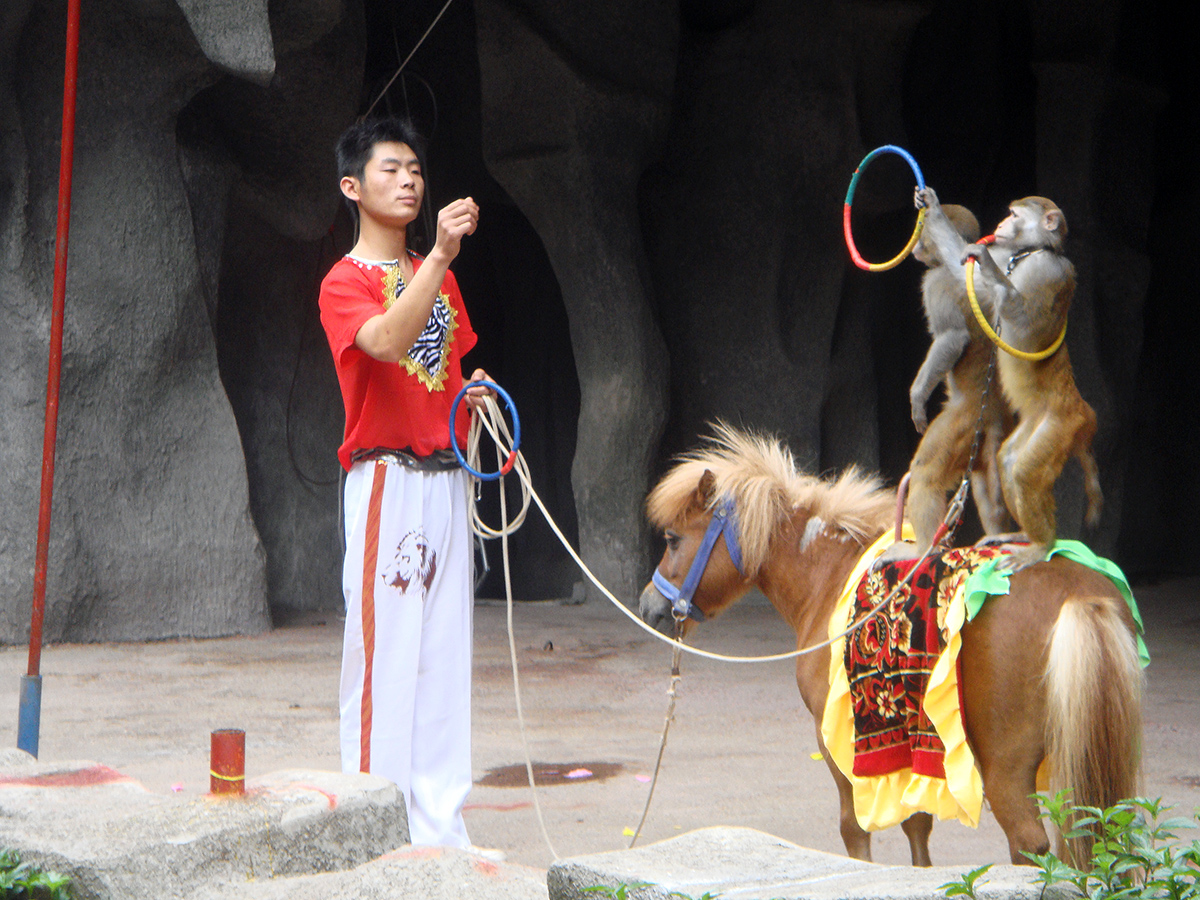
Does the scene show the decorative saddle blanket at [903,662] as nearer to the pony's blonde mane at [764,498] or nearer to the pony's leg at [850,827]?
the pony's leg at [850,827]

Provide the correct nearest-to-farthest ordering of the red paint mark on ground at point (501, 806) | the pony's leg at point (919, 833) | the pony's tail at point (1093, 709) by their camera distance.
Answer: the pony's tail at point (1093, 709), the pony's leg at point (919, 833), the red paint mark on ground at point (501, 806)

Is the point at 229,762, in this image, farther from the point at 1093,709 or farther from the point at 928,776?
the point at 1093,709

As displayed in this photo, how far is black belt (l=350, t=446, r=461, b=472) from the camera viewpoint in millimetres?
3268

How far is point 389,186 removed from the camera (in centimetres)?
332

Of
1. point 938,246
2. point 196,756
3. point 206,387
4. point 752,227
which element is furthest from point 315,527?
point 938,246

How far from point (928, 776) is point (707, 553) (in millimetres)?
909

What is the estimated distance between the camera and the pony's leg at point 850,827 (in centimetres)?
338

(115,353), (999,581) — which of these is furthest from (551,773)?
(115,353)

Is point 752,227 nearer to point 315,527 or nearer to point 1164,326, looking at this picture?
point 315,527

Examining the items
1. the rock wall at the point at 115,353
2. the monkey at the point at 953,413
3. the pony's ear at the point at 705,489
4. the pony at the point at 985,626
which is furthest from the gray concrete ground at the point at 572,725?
the monkey at the point at 953,413

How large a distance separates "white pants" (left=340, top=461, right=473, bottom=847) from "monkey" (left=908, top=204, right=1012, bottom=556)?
1.20 metres

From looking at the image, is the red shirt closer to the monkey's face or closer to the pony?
the pony

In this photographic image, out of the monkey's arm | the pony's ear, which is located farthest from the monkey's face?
the pony's ear

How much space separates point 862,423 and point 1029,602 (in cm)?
763
